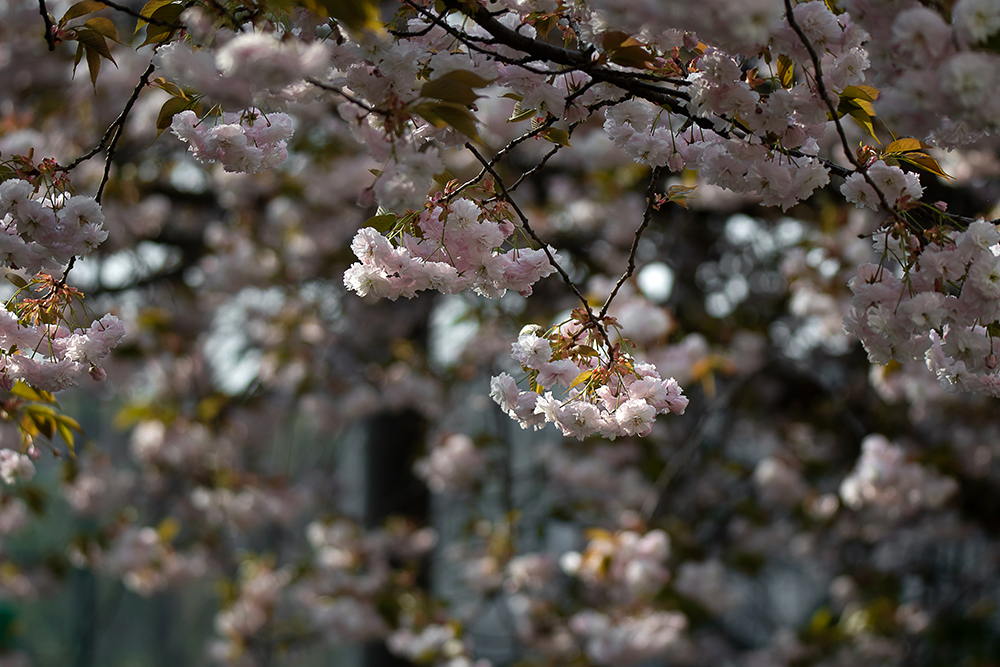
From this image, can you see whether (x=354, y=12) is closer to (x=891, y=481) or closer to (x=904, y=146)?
(x=904, y=146)

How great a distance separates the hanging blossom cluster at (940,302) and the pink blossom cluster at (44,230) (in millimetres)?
854

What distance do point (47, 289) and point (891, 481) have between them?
2.22m

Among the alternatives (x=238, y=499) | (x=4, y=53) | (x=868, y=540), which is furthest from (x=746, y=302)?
(x=4, y=53)

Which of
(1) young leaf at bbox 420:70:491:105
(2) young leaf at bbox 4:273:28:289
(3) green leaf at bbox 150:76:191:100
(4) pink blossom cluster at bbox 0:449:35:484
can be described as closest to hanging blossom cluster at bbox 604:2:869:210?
(1) young leaf at bbox 420:70:491:105

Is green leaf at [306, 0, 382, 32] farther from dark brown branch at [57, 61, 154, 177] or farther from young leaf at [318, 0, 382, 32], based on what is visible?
dark brown branch at [57, 61, 154, 177]

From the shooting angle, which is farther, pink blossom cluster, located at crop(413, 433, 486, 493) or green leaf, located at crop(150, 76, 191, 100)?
pink blossom cluster, located at crop(413, 433, 486, 493)

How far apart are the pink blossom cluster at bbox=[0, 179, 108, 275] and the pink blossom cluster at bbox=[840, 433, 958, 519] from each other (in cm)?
215

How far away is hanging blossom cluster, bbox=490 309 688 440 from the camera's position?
82cm

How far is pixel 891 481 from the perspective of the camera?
2.23m

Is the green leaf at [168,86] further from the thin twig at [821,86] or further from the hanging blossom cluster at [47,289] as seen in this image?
the thin twig at [821,86]

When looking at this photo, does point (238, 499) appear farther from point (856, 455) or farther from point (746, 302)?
point (856, 455)

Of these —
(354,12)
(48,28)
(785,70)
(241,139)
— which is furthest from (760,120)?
(48,28)

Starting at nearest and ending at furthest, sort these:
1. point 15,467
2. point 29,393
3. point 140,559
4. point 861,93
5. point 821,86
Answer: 1. point 821,86
2. point 861,93
3. point 29,393
4. point 15,467
5. point 140,559

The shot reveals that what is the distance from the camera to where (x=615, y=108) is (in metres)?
0.92
